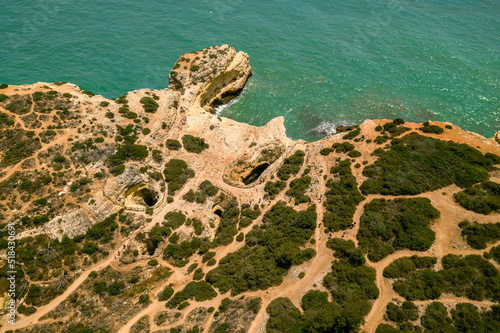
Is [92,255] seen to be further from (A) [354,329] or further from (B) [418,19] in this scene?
(B) [418,19]

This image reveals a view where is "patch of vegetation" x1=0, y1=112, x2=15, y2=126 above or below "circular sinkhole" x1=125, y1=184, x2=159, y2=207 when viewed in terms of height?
→ above

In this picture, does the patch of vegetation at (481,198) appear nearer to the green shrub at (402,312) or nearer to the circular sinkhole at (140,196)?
the green shrub at (402,312)

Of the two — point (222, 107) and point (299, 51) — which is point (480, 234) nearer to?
point (222, 107)

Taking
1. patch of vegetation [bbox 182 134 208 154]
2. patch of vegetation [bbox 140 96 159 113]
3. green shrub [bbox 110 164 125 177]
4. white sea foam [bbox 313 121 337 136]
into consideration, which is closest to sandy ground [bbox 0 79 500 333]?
green shrub [bbox 110 164 125 177]

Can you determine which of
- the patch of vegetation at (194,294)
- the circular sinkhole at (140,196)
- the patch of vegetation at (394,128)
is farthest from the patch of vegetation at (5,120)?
the patch of vegetation at (394,128)

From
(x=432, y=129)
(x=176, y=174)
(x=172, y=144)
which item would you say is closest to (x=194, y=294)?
(x=176, y=174)

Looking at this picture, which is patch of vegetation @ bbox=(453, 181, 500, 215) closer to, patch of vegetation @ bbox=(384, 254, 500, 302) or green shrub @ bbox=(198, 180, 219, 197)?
patch of vegetation @ bbox=(384, 254, 500, 302)

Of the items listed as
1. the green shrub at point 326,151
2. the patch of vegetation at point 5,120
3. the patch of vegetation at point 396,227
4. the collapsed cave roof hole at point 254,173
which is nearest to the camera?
the patch of vegetation at point 396,227
